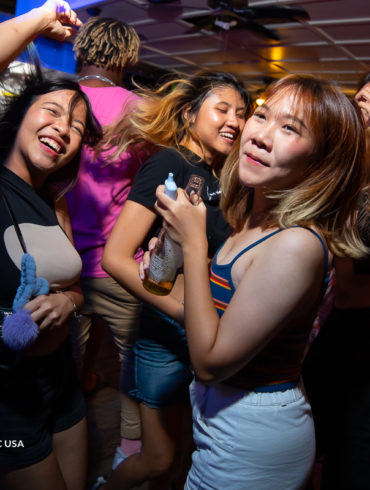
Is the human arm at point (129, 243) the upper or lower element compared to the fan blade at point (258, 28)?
lower

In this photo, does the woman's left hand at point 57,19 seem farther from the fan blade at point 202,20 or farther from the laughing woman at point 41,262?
the fan blade at point 202,20

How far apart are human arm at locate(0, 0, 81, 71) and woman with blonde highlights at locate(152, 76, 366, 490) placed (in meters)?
0.59

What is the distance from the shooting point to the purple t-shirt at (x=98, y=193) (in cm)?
182

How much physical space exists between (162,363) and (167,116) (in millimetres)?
1021

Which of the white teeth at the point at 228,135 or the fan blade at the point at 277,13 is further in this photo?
the fan blade at the point at 277,13

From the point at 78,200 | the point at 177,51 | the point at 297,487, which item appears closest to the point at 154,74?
the point at 177,51

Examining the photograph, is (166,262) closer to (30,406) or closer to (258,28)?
(30,406)

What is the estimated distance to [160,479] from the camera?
68.2 inches

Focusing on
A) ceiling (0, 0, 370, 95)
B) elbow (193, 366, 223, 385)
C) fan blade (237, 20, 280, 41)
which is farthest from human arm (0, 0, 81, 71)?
fan blade (237, 20, 280, 41)

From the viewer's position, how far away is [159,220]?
4.91 ft

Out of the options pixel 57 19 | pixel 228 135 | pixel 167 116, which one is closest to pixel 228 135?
pixel 228 135

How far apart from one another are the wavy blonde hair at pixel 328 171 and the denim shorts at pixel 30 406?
864 millimetres

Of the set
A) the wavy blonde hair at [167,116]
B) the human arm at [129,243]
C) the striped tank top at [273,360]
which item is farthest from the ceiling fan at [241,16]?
the striped tank top at [273,360]

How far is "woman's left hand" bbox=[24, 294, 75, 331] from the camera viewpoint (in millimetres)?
1202
